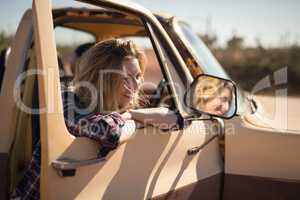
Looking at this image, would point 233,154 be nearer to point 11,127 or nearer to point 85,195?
point 85,195

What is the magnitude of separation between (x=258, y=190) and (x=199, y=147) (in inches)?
20.5

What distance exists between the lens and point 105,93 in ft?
7.37

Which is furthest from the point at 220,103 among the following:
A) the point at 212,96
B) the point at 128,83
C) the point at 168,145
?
the point at 128,83

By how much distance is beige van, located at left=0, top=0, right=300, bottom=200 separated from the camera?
199 centimetres

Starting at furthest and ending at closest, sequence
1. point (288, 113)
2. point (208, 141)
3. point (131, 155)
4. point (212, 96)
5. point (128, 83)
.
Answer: point (288, 113) < point (212, 96) < point (208, 141) < point (128, 83) < point (131, 155)

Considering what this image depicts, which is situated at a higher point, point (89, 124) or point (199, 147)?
point (89, 124)

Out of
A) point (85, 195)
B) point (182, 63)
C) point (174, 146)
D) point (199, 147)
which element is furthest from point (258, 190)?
point (85, 195)

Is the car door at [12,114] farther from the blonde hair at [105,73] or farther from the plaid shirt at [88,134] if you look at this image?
the blonde hair at [105,73]

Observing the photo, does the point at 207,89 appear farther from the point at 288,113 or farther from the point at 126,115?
the point at 288,113

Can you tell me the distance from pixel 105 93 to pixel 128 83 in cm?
14

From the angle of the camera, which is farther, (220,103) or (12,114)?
(220,103)

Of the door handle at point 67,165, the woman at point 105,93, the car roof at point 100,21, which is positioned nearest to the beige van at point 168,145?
the door handle at point 67,165

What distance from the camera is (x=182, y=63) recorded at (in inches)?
107

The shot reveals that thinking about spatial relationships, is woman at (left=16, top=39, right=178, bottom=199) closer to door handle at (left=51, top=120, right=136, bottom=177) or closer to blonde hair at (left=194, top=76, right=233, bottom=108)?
door handle at (left=51, top=120, right=136, bottom=177)
